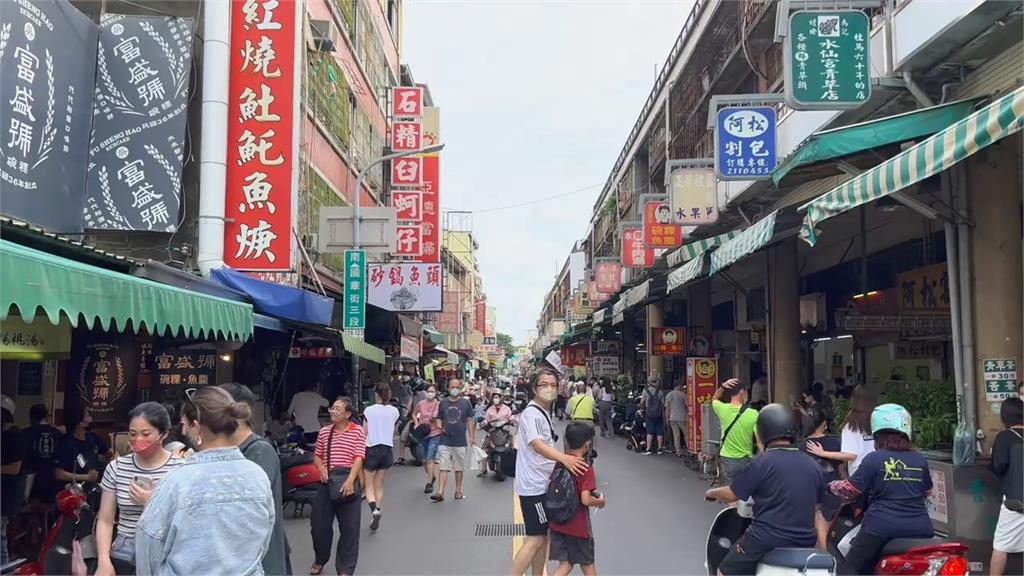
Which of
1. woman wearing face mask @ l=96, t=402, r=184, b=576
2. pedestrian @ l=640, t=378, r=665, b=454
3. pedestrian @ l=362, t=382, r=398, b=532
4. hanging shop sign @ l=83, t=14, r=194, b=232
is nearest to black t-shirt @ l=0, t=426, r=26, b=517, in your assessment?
woman wearing face mask @ l=96, t=402, r=184, b=576

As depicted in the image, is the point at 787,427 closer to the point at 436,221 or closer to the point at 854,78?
the point at 854,78

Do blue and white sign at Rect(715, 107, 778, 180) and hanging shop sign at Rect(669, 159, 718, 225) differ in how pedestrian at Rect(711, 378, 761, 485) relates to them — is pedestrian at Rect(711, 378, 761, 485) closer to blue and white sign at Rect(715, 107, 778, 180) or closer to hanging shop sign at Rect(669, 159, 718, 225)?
blue and white sign at Rect(715, 107, 778, 180)

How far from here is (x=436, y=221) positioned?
84.9 feet

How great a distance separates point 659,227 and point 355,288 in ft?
25.9

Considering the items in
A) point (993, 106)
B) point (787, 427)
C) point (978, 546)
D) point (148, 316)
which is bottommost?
point (978, 546)

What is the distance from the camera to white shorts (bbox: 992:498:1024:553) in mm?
6203

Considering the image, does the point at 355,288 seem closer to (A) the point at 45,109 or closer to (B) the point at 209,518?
(A) the point at 45,109

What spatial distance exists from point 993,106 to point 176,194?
425 inches

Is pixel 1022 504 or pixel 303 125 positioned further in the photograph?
pixel 303 125

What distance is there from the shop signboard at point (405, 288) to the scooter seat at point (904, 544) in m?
16.9

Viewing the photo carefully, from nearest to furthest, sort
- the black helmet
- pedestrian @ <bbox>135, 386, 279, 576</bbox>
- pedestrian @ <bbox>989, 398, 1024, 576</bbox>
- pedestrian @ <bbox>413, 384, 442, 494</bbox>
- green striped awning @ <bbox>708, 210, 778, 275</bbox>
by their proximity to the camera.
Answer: pedestrian @ <bbox>135, 386, 279, 576</bbox>, the black helmet, pedestrian @ <bbox>989, 398, 1024, 576</bbox>, green striped awning @ <bbox>708, 210, 778, 275</bbox>, pedestrian @ <bbox>413, 384, 442, 494</bbox>

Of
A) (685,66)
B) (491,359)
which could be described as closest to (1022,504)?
(685,66)

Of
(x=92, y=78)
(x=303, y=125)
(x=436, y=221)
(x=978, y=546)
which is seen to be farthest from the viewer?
(x=436, y=221)

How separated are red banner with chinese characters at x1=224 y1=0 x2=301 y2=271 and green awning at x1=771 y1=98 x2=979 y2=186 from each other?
7.99 meters
